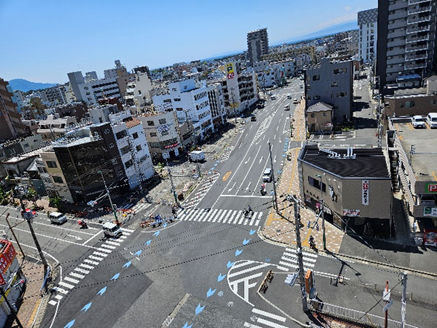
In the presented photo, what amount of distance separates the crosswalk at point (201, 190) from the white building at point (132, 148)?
1271cm

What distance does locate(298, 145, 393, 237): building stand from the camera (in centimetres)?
3400

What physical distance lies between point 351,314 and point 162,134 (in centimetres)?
6105

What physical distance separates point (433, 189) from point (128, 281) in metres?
35.8

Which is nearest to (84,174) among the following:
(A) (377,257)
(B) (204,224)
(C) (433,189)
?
(B) (204,224)

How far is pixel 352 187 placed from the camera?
35.0 metres

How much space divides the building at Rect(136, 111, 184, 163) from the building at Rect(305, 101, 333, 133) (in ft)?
121

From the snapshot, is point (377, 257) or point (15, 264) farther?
point (15, 264)

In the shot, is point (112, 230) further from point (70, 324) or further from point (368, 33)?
point (368, 33)

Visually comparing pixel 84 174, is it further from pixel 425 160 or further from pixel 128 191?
pixel 425 160

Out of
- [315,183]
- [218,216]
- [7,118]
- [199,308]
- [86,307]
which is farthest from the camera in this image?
[7,118]

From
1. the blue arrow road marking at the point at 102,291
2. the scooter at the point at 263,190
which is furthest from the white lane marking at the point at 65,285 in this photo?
the scooter at the point at 263,190

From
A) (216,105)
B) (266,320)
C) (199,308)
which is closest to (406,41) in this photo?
(216,105)

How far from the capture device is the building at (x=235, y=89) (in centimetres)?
11628

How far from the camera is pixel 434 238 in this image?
3238 centimetres
